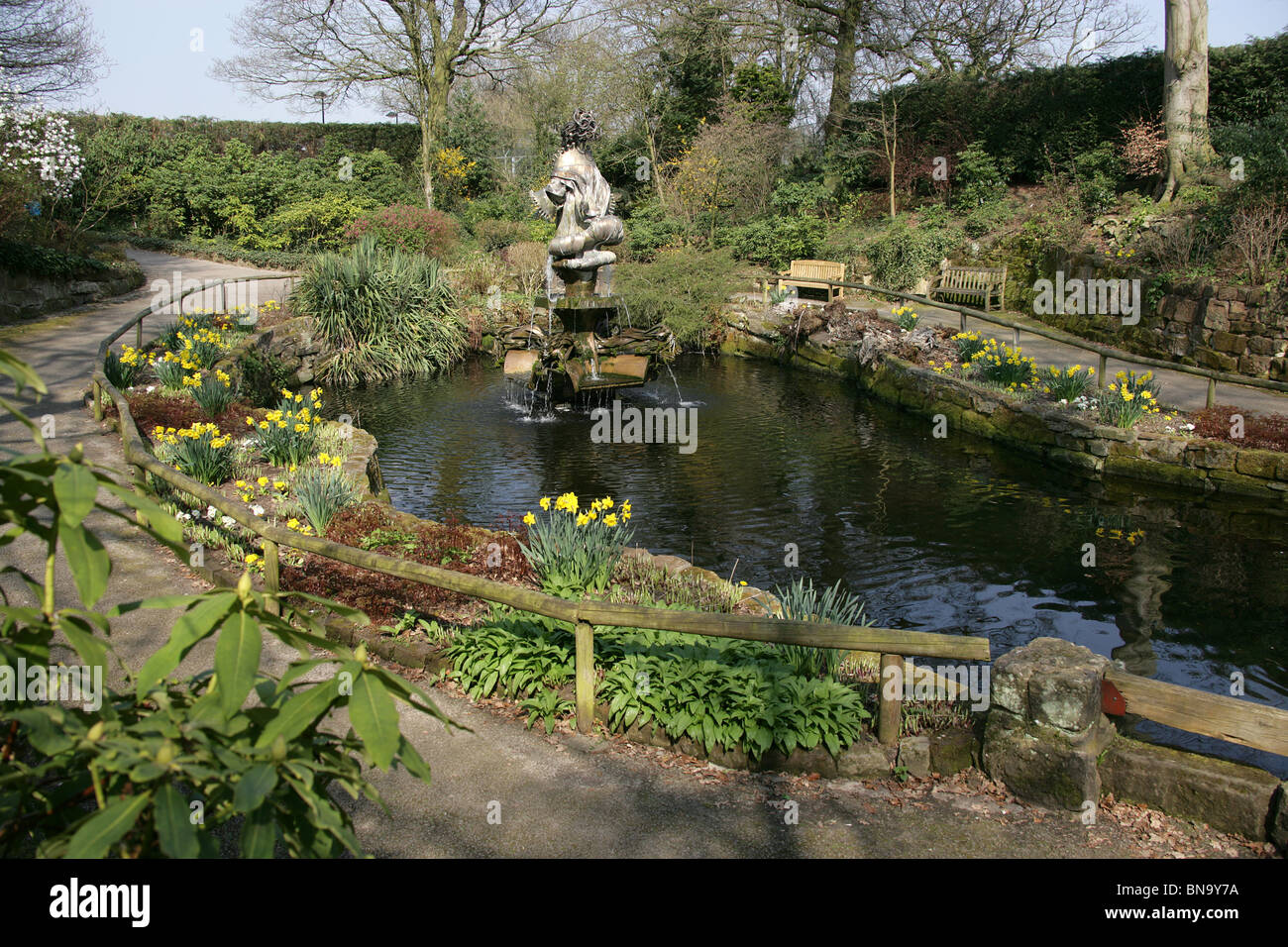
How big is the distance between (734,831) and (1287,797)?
7.59 ft

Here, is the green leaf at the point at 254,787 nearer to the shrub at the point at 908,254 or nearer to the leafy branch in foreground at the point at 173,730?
the leafy branch in foreground at the point at 173,730

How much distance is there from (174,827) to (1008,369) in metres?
14.3

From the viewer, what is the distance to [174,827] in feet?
4.39

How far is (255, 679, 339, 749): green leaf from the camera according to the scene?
4.92ft


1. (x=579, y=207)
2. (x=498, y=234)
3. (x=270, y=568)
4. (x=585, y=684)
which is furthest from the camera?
(x=498, y=234)

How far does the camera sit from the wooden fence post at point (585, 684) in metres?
4.71

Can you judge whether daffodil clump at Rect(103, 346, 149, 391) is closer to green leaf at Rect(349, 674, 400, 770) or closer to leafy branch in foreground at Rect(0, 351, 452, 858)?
leafy branch in foreground at Rect(0, 351, 452, 858)

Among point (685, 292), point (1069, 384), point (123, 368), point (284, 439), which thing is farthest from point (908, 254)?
point (123, 368)

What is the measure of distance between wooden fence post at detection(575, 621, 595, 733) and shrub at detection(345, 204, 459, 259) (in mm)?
20856

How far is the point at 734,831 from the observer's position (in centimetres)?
393

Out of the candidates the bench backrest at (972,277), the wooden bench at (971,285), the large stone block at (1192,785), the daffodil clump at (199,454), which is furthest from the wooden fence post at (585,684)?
the bench backrest at (972,277)

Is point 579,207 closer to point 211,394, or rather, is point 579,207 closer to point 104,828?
point 211,394
